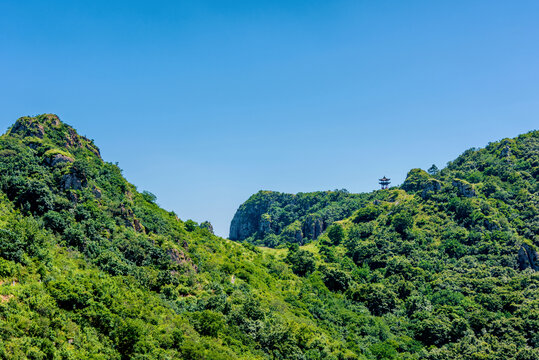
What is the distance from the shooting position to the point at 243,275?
8050 cm

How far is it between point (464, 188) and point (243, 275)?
306 feet

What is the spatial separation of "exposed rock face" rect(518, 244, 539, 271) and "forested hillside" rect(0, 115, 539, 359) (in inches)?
14.3

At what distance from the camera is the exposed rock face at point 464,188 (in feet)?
444

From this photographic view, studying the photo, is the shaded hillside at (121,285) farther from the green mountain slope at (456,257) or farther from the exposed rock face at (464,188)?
the exposed rock face at (464,188)

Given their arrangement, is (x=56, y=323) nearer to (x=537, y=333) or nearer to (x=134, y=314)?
(x=134, y=314)

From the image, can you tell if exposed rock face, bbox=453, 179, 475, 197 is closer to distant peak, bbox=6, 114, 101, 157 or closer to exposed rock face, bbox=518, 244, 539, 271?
exposed rock face, bbox=518, 244, 539, 271

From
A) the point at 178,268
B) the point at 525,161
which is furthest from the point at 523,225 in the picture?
the point at 178,268

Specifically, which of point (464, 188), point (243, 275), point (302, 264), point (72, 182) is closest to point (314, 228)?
point (302, 264)

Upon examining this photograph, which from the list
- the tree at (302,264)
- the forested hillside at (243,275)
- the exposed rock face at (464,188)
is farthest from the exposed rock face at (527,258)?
the tree at (302,264)

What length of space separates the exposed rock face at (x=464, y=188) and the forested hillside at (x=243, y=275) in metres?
0.52

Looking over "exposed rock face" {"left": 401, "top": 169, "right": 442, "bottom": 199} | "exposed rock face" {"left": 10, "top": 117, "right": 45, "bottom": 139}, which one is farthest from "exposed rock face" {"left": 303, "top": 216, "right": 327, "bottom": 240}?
"exposed rock face" {"left": 10, "top": 117, "right": 45, "bottom": 139}

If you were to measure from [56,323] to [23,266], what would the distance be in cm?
935

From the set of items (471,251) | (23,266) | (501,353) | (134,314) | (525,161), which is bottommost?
(501,353)

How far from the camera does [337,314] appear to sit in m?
87.9
